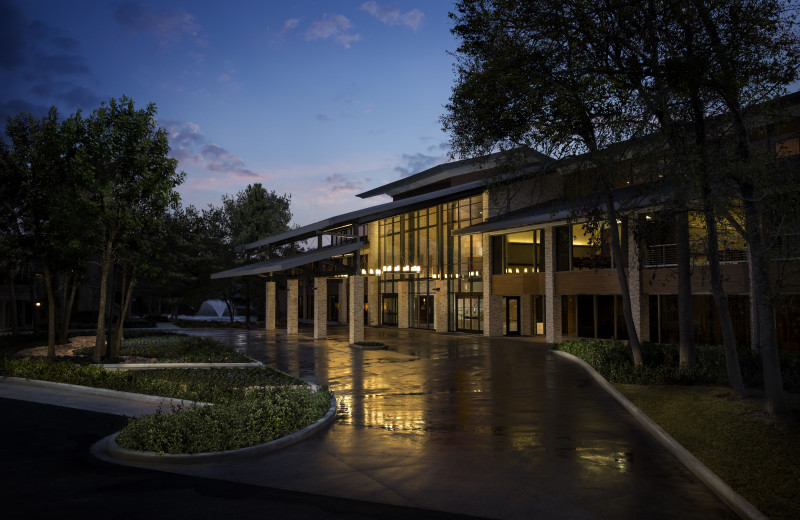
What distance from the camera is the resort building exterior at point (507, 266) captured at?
21578mm

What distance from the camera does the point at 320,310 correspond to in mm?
36438

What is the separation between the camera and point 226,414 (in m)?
10.1

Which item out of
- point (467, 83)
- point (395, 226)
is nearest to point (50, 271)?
point (467, 83)

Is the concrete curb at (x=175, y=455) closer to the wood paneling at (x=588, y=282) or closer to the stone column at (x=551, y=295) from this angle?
the wood paneling at (x=588, y=282)

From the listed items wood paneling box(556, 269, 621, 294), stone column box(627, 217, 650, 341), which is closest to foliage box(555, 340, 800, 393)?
stone column box(627, 217, 650, 341)

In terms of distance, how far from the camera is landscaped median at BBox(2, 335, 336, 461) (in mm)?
9398

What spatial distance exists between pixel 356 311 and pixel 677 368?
59.9 ft

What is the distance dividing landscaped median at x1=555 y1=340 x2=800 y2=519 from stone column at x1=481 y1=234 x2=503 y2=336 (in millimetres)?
14081

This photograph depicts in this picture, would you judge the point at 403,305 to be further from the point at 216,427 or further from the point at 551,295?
the point at 216,427

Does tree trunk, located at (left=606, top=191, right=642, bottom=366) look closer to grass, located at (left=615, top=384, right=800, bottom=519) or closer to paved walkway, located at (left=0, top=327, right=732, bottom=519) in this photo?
paved walkway, located at (left=0, top=327, right=732, bottom=519)

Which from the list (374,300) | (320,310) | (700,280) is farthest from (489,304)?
(374,300)

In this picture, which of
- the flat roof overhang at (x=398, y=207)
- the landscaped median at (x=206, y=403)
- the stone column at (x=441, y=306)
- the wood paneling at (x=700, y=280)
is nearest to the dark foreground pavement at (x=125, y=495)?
the landscaped median at (x=206, y=403)

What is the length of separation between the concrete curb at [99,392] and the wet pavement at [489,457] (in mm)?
4075

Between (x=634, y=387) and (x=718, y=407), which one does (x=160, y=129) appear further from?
(x=718, y=407)
